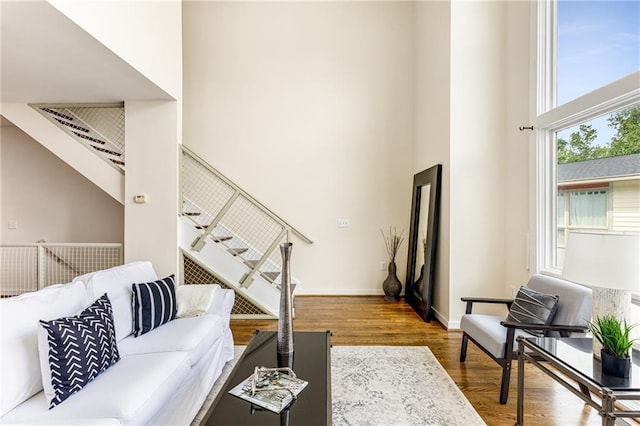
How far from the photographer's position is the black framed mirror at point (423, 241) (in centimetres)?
413

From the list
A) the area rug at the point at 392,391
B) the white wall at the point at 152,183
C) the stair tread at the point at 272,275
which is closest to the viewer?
the area rug at the point at 392,391

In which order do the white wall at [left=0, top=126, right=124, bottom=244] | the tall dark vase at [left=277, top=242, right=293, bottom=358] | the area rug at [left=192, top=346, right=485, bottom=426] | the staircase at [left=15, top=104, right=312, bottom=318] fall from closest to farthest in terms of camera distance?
the tall dark vase at [left=277, top=242, right=293, bottom=358] < the area rug at [left=192, top=346, right=485, bottom=426] < the staircase at [left=15, top=104, right=312, bottom=318] < the white wall at [left=0, top=126, right=124, bottom=244]

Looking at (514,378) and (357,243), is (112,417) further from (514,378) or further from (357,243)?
(357,243)

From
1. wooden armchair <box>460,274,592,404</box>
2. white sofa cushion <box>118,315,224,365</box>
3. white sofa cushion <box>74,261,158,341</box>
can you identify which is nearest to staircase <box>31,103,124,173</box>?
white sofa cushion <box>74,261,158,341</box>

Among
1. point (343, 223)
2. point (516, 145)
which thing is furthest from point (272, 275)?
point (516, 145)

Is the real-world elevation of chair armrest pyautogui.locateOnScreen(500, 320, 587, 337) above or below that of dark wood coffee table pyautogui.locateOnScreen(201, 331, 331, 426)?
above

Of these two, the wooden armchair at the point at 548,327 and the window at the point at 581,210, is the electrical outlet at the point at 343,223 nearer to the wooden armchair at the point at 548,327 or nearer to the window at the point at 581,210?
the window at the point at 581,210

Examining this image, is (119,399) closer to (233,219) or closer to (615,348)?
(615,348)

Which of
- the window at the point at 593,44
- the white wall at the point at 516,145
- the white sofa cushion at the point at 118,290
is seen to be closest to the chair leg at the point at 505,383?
the white wall at the point at 516,145

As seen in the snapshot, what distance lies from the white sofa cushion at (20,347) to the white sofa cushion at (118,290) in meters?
0.41

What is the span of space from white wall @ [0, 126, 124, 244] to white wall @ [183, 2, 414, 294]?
77.1 inches

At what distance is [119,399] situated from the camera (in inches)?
59.9

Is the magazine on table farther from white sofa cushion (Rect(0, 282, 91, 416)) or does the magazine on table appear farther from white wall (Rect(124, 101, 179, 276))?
white wall (Rect(124, 101, 179, 276))

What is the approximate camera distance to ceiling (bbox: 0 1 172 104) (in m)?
2.29
